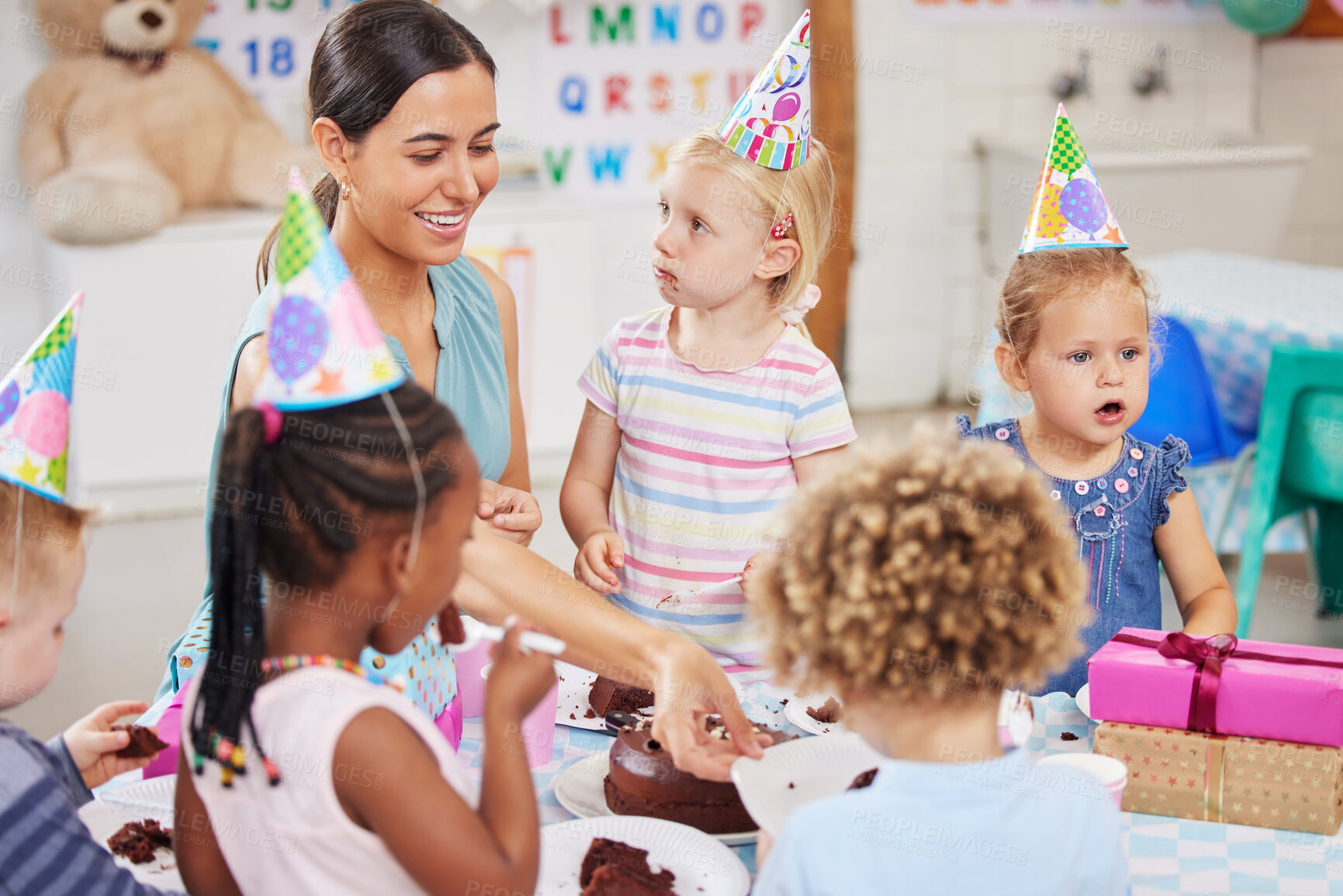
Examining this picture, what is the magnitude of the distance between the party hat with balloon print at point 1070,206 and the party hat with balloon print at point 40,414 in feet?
3.90

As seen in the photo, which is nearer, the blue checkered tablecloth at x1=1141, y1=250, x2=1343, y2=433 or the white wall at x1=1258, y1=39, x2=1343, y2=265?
the blue checkered tablecloth at x1=1141, y1=250, x2=1343, y2=433

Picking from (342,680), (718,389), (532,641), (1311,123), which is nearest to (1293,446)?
(718,389)

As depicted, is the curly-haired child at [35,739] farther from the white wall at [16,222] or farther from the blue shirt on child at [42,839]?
the white wall at [16,222]

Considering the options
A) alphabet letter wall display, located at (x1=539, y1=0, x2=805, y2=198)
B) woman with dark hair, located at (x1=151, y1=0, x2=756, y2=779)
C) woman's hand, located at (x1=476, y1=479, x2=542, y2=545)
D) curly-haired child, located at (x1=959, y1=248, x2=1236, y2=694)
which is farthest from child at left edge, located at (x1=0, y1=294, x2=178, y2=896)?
alphabet letter wall display, located at (x1=539, y1=0, x2=805, y2=198)

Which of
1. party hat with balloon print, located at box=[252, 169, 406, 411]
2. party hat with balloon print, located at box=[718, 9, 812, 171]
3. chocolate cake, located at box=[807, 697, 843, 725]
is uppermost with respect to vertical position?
party hat with balloon print, located at box=[718, 9, 812, 171]

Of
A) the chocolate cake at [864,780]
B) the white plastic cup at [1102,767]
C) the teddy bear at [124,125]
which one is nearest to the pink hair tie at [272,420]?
the chocolate cake at [864,780]

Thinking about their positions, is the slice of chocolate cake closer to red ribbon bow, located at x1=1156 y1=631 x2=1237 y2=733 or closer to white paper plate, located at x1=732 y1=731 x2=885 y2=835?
white paper plate, located at x1=732 y1=731 x2=885 y2=835

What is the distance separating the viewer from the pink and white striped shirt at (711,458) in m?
1.70

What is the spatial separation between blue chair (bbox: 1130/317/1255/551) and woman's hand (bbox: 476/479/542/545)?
169cm

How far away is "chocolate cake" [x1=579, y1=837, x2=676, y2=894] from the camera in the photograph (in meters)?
0.98

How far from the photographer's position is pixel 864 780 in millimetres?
993

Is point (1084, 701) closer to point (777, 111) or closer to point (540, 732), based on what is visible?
point (540, 732)

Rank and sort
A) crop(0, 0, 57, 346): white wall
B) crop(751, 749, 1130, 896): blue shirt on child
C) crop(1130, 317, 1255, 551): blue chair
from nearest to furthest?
crop(751, 749, 1130, 896): blue shirt on child → crop(1130, 317, 1255, 551): blue chair → crop(0, 0, 57, 346): white wall

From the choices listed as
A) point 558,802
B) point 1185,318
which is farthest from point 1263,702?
point 1185,318
